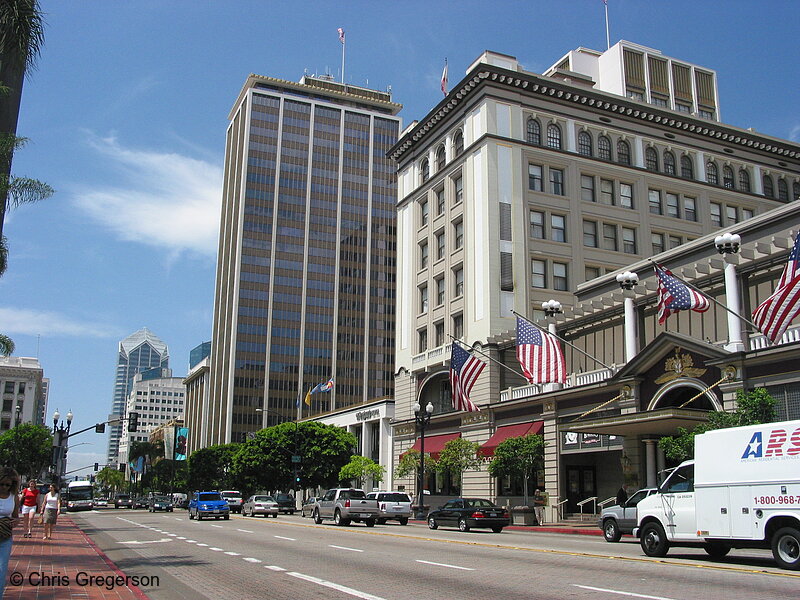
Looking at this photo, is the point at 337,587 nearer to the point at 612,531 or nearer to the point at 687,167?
the point at 612,531

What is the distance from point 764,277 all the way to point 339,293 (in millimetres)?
112157

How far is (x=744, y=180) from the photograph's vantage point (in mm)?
62656

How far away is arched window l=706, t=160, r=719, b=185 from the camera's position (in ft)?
200

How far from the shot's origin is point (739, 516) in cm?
1762

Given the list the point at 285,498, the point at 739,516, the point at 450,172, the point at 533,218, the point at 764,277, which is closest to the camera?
the point at 739,516

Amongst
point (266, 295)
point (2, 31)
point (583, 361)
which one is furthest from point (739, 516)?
point (266, 295)

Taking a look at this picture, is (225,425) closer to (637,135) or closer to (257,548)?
(637,135)


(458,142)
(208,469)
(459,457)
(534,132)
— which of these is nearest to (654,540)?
(459,457)

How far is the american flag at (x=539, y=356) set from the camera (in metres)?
37.2

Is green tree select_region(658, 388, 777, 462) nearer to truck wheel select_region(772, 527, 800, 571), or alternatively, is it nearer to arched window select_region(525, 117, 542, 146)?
truck wheel select_region(772, 527, 800, 571)

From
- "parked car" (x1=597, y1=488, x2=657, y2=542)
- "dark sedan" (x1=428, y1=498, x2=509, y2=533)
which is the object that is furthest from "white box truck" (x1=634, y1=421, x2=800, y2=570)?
"dark sedan" (x1=428, y1=498, x2=509, y2=533)

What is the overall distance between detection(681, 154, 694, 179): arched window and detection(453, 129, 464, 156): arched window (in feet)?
57.1

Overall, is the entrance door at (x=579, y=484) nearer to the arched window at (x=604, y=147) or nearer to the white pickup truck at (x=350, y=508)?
the white pickup truck at (x=350, y=508)

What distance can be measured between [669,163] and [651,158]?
169 cm
